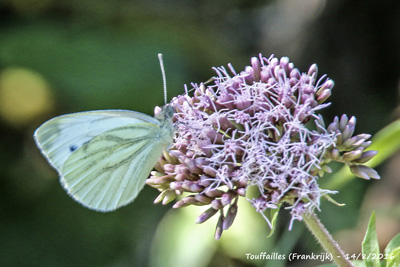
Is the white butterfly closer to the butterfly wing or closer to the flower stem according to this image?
the butterfly wing

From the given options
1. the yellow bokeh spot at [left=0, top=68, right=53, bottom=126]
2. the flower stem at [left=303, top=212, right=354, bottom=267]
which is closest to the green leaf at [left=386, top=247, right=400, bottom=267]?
the flower stem at [left=303, top=212, right=354, bottom=267]

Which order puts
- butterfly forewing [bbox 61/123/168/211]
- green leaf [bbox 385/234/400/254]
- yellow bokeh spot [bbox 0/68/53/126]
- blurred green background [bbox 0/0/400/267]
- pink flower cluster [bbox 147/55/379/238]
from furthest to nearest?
yellow bokeh spot [bbox 0/68/53/126] → blurred green background [bbox 0/0/400/267] → butterfly forewing [bbox 61/123/168/211] → green leaf [bbox 385/234/400/254] → pink flower cluster [bbox 147/55/379/238]

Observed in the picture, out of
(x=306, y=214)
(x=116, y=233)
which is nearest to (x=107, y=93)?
(x=116, y=233)

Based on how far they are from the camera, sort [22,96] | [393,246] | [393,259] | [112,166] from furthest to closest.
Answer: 1. [22,96]
2. [112,166]
3. [393,246]
4. [393,259]

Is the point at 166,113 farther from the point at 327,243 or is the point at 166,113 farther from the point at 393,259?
the point at 393,259

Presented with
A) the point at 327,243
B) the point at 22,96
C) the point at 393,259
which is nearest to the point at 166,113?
the point at 327,243

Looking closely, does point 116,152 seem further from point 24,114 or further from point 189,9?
point 189,9
